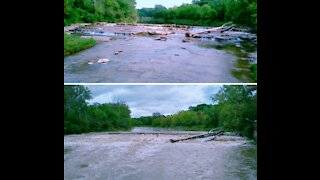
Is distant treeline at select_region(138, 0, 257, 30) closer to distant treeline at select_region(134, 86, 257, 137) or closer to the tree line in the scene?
the tree line

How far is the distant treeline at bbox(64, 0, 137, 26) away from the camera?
2299mm

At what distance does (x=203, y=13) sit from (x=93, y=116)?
97 cm

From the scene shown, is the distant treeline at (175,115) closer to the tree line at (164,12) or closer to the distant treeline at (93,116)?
the distant treeline at (93,116)

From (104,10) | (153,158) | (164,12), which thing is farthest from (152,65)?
(153,158)

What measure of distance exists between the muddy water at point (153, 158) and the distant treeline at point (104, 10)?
0.74 meters

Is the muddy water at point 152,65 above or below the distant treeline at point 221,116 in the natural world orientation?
above

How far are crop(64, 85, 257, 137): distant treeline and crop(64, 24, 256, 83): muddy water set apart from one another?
158mm

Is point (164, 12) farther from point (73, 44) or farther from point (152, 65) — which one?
point (73, 44)

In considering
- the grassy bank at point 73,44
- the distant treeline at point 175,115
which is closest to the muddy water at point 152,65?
the grassy bank at point 73,44

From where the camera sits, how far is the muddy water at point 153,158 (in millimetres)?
2277
